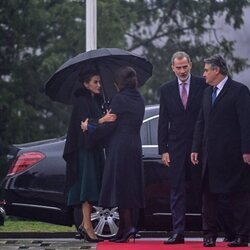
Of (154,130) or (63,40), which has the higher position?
(63,40)

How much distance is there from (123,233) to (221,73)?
6.25 ft

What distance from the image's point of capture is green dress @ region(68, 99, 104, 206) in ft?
37.6

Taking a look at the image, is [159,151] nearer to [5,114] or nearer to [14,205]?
[14,205]

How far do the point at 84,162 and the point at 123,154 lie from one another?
1.76ft

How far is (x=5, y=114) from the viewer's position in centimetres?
3155

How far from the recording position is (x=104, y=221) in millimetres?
11992

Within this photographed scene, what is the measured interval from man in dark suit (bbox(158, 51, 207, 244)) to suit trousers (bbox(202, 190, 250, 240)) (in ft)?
0.88

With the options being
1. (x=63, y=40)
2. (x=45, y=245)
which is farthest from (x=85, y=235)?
(x=63, y=40)

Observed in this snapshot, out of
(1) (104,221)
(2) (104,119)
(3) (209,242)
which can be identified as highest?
(2) (104,119)

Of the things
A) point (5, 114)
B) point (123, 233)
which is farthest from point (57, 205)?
point (5, 114)

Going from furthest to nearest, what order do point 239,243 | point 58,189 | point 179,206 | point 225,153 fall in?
point 58,189 < point 179,206 < point 225,153 < point 239,243

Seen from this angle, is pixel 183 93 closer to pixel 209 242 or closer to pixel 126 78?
pixel 126 78

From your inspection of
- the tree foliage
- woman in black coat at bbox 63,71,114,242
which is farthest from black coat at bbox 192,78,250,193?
the tree foliage

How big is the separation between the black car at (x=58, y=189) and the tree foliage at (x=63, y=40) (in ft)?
58.1
